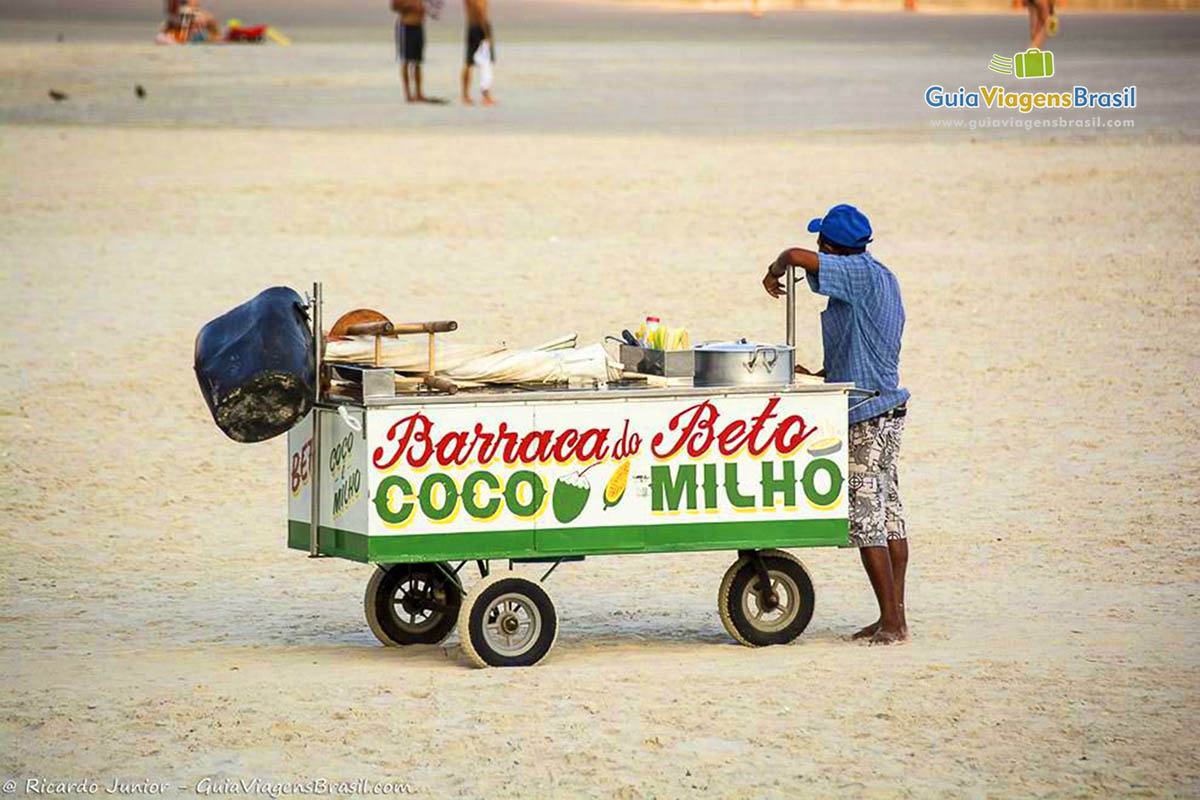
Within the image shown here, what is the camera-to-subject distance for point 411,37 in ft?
91.3

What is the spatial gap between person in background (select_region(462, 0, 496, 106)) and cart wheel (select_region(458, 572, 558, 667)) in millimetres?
19714

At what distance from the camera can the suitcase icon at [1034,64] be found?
106 ft

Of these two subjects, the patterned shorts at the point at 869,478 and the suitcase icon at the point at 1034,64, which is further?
the suitcase icon at the point at 1034,64

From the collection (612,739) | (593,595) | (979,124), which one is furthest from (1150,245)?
(612,739)

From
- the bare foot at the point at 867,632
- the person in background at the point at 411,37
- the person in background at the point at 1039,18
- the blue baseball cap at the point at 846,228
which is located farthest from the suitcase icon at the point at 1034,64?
the bare foot at the point at 867,632

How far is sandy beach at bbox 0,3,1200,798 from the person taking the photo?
6824 mm

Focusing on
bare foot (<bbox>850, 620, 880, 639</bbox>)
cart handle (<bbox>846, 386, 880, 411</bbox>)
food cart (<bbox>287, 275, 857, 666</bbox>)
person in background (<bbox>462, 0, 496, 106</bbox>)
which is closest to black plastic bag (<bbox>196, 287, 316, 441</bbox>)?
food cart (<bbox>287, 275, 857, 666</bbox>)

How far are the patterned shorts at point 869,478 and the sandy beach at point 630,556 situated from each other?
1.41ft

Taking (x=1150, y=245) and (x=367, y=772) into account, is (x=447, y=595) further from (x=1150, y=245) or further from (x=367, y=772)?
(x=1150, y=245)

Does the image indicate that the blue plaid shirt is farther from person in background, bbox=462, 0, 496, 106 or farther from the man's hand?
person in background, bbox=462, 0, 496, 106

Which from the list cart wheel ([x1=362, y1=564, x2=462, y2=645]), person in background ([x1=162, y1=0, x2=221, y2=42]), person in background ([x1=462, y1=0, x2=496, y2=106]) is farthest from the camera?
person in background ([x1=162, y1=0, x2=221, y2=42])

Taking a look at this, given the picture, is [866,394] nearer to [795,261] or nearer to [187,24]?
[795,261]

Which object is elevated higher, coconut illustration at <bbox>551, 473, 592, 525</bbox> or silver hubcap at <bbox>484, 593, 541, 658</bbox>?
coconut illustration at <bbox>551, 473, 592, 525</bbox>

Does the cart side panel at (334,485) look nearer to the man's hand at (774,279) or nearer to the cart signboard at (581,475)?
the cart signboard at (581,475)
